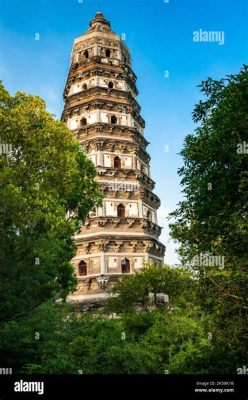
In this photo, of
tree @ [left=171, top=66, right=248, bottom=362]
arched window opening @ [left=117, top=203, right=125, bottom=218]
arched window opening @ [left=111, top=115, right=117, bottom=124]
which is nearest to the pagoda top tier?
arched window opening @ [left=111, top=115, right=117, bottom=124]

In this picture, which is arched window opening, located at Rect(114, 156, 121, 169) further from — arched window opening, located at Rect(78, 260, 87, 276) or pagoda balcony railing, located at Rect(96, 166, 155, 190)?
arched window opening, located at Rect(78, 260, 87, 276)

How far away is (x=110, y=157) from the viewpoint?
3069 cm

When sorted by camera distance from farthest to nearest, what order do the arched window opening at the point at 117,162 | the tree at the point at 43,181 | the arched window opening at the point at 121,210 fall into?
the arched window opening at the point at 117,162 < the arched window opening at the point at 121,210 < the tree at the point at 43,181

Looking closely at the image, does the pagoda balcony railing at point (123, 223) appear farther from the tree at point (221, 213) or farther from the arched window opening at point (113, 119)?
the tree at point (221, 213)

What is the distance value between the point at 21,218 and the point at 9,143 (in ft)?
22.5

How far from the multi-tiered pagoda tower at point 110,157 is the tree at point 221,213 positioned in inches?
518

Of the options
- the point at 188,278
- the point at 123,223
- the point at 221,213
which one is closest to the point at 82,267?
the point at 123,223

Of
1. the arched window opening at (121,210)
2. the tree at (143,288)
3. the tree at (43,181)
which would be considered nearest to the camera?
the tree at (43,181)

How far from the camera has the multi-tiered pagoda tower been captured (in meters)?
27.5

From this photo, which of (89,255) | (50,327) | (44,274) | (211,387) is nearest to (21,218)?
(44,274)

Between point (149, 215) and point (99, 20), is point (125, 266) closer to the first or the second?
point (149, 215)

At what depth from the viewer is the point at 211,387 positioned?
1022 centimetres

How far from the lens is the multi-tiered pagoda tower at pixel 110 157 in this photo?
90.2 feet

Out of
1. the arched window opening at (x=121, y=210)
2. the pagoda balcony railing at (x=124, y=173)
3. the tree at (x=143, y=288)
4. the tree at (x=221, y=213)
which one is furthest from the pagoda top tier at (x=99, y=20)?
the tree at (x=221, y=213)
